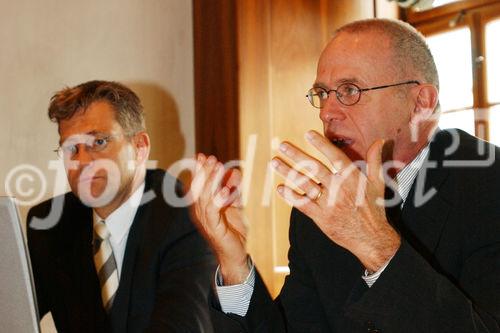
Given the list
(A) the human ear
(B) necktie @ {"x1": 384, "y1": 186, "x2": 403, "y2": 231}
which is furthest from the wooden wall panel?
(B) necktie @ {"x1": 384, "y1": 186, "x2": 403, "y2": 231}

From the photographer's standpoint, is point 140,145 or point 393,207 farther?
point 140,145

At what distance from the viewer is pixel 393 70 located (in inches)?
56.9

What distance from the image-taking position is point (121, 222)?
2.01 meters

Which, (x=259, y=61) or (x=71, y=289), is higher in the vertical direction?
(x=259, y=61)

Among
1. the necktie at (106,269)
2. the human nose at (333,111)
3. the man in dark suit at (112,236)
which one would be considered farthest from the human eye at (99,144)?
the human nose at (333,111)

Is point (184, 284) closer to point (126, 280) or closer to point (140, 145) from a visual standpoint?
point (126, 280)

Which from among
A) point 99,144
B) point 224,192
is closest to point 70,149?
point 99,144

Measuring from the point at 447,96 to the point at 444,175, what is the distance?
5.85 ft

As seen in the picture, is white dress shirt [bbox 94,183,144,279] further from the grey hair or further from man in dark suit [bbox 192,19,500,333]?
the grey hair

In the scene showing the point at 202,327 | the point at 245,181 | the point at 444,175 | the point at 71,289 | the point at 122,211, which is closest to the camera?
the point at 444,175

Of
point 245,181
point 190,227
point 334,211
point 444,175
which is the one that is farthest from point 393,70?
point 245,181

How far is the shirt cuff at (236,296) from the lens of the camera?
51.8 inches

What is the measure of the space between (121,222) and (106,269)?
154 mm

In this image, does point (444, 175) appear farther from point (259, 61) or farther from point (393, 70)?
point (259, 61)
